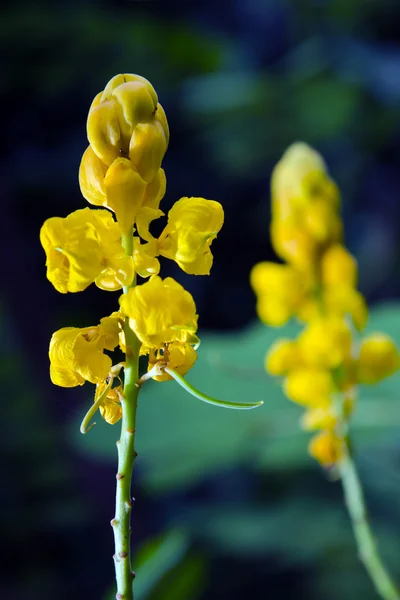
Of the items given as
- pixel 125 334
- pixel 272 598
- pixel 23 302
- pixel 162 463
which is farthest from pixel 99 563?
pixel 125 334

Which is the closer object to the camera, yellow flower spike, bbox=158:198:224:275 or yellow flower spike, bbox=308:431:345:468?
yellow flower spike, bbox=158:198:224:275

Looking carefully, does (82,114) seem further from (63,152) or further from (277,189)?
(277,189)

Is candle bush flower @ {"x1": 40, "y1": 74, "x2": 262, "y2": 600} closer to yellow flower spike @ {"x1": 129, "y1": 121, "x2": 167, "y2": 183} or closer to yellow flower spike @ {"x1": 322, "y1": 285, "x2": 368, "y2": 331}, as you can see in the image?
yellow flower spike @ {"x1": 129, "y1": 121, "x2": 167, "y2": 183}

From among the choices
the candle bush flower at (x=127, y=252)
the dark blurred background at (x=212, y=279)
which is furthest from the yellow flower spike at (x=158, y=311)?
the dark blurred background at (x=212, y=279)

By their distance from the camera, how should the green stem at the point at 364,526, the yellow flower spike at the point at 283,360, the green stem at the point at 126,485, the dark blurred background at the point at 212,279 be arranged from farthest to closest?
the dark blurred background at the point at 212,279 < the yellow flower spike at the point at 283,360 < the green stem at the point at 364,526 < the green stem at the point at 126,485

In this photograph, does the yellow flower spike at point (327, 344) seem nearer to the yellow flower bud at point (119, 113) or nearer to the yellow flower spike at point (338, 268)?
the yellow flower spike at point (338, 268)

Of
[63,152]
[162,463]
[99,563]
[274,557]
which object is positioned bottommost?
[99,563]

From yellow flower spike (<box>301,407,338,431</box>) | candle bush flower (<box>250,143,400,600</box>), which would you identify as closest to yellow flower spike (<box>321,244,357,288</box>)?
candle bush flower (<box>250,143,400,600</box>)
